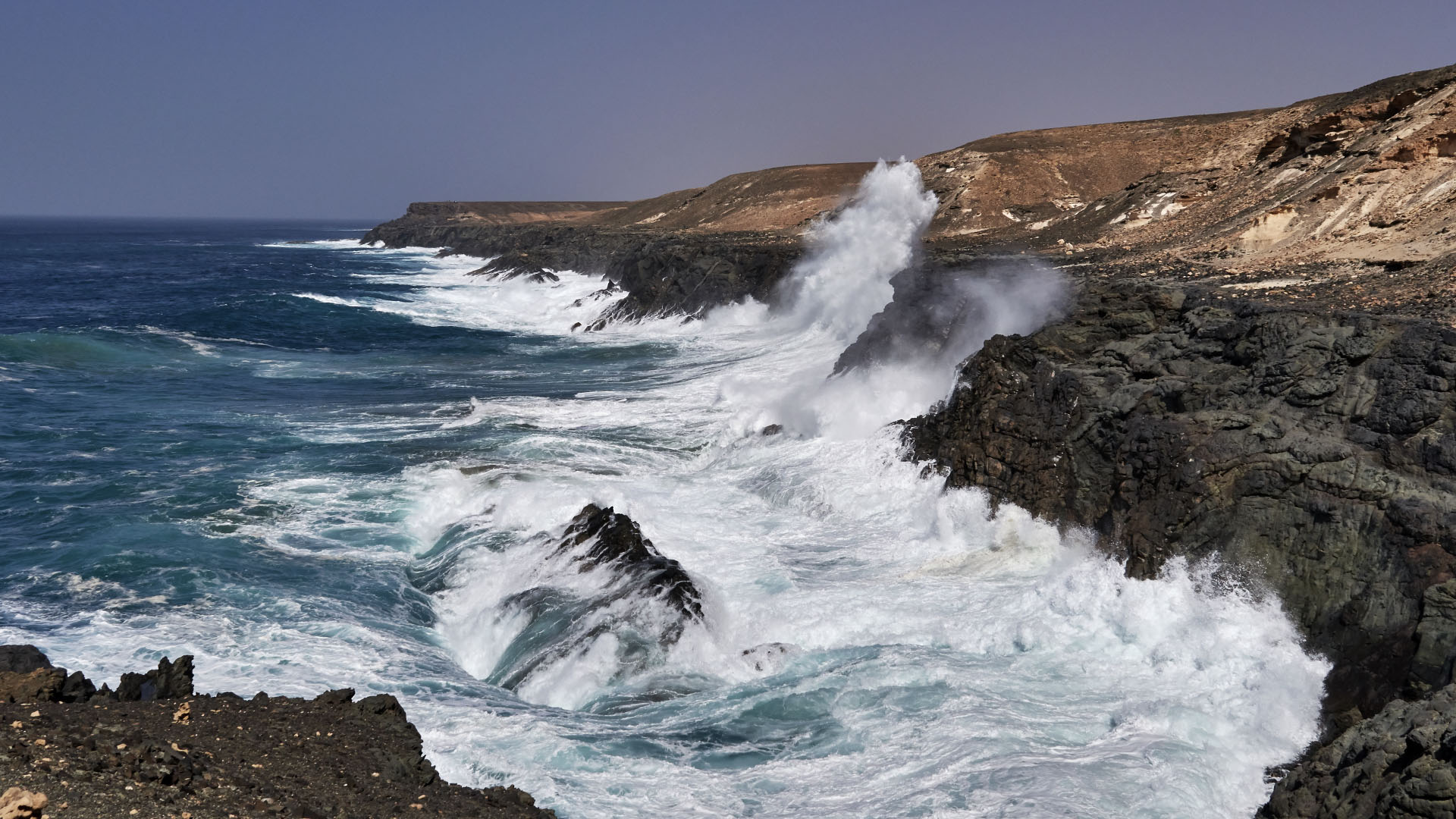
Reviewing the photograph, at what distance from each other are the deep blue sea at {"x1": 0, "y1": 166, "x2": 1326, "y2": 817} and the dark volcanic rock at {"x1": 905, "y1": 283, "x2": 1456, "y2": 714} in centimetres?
46

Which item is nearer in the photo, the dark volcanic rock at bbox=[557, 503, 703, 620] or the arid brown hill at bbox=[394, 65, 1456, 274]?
the dark volcanic rock at bbox=[557, 503, 703, 620]

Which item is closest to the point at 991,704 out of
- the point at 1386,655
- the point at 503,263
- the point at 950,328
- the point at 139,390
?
the point at 1386,655

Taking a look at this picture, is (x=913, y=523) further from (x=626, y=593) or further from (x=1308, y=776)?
(x=1308, y=776)

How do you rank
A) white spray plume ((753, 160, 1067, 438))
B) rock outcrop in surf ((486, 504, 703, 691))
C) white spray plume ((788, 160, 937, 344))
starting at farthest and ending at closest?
white spray plume ((788, 160, 937, 344)) < white spray plume ((753, 160, 1067, 438)) < rock outcrop in surf ((486, 504, 703, 691))

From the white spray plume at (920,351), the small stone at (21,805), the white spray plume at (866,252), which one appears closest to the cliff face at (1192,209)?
the white spray plume at (866,252)

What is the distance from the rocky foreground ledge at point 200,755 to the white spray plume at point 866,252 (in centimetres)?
2329

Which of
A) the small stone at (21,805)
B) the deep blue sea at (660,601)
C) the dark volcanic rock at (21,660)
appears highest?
the small stone at (21,805)

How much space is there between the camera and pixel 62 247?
94.3 metres

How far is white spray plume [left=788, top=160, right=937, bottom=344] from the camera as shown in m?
30.7

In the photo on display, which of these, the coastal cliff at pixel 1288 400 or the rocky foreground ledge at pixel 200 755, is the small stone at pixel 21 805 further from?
the coastal cliff at pixel 1288 400

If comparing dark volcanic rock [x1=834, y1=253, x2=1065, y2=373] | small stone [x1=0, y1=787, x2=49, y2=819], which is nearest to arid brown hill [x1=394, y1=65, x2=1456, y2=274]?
dark volcanic rock [x1=834, y1=253, x2=1065, y2=373]

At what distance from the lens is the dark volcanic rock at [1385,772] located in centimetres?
565

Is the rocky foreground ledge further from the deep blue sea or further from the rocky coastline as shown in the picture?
the rocky coastline

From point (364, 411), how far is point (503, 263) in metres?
39.8
